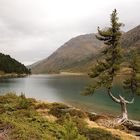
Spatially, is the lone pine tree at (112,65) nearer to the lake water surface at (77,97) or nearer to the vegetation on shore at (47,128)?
the vegetation on shore at (47,128)

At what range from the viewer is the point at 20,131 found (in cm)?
1694

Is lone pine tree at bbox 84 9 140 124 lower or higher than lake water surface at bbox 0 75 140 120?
higher

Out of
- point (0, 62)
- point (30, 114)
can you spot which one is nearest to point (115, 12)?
point (30, 114)

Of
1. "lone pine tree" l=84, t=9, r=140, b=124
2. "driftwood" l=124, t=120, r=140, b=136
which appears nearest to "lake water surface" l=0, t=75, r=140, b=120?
"lone pine tree" l=84, t=9, r=140, b=124

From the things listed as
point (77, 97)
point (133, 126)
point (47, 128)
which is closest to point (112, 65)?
point (133, 126)

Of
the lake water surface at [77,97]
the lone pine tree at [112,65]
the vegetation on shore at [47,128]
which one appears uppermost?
the lone pine tree at [112,65]

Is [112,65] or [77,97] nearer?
[112,65]

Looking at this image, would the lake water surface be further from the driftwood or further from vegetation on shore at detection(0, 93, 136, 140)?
vegetation on shore at detection(0, 93, 136, 140)

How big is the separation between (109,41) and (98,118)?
32.7 feet

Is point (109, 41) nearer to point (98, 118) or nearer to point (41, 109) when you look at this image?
point (98, 118)

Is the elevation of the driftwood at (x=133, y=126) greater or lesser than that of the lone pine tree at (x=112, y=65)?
lesser

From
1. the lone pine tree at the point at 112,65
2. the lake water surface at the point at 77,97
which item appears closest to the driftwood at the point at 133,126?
the lone pine tree at the point at 112,65

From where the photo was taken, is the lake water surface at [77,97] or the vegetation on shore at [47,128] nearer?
the vegetation on shore at [47,128]

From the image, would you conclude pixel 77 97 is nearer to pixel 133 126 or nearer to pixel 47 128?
pixel 133 126
